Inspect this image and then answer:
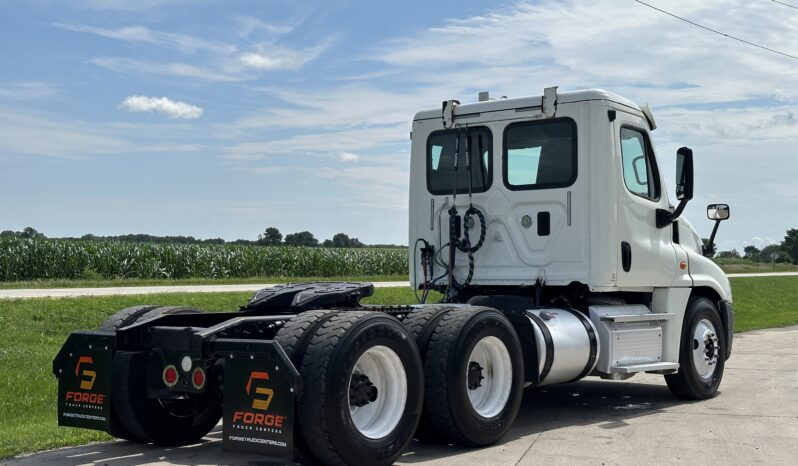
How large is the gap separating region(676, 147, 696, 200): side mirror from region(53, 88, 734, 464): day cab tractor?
0.02 metres

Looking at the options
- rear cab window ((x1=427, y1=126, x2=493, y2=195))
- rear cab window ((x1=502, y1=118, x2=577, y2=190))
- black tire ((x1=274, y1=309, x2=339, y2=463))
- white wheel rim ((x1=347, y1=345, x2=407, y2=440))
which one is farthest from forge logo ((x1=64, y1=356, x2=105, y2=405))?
rear cab window ((x1=502, y1=118, x2=577, y2=190))

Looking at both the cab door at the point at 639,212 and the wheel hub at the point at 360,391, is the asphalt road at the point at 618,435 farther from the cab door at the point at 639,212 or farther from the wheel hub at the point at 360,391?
the cab door at the point at 639,212

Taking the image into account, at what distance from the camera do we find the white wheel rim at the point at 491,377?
7.57 meters

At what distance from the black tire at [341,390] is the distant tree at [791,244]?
94.8m

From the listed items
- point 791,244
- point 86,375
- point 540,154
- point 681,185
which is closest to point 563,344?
point 540,154

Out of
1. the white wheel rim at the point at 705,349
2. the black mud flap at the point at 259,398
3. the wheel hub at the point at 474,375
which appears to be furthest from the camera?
the white wheel rim at the point at 705,349

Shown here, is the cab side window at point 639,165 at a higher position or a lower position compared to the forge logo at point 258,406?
higher

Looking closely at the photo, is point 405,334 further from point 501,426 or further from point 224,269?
point 224,269

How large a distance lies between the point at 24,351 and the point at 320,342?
853cm

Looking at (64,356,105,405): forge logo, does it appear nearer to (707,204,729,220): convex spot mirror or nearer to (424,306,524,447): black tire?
(424,306,524,447): black tire

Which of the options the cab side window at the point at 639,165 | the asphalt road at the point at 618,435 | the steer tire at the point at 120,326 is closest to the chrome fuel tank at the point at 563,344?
the asphalt road at the point at 618,435

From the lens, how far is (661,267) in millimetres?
9883

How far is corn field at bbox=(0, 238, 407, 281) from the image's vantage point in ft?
109

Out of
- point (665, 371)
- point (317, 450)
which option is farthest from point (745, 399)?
point (317, 450)
